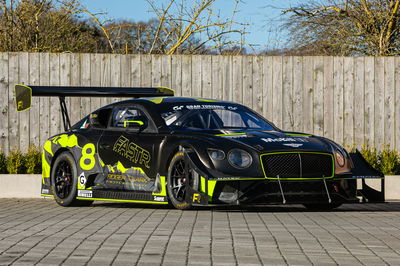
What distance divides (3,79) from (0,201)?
373cm

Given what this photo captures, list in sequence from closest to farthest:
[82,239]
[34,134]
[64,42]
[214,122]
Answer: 1. [82,239]
2. [214,122]
3. [34,134]
4. [64,42]

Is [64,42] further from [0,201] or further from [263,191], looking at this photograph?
[263,191]

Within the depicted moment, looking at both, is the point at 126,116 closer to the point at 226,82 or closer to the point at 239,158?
the point at 239,158

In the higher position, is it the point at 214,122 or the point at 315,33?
the point at 315,33

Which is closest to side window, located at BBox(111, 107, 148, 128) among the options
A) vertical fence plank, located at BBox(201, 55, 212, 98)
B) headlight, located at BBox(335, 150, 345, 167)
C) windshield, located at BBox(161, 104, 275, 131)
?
windshield, located at BBox(161, 104, 275, 131)

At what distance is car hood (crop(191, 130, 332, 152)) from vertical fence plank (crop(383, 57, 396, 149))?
240 inches

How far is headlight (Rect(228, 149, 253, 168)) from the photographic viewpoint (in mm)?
11133

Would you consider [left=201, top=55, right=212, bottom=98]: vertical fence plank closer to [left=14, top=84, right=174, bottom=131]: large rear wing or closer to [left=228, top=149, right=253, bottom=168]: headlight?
[left=14, top=84, right=174, bottom=131]: large rear wing

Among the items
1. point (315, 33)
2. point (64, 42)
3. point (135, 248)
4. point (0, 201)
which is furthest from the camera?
point (315, 33)

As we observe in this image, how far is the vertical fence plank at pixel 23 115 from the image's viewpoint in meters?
17.5

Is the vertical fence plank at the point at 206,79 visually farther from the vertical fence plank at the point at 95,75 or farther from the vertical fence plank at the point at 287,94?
the vertical fence plank at the point at 95,75

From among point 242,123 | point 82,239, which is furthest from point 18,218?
point 242,123

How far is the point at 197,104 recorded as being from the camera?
504 inches

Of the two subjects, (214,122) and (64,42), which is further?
(64,42)
